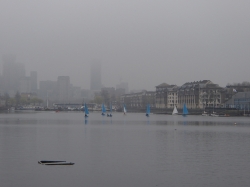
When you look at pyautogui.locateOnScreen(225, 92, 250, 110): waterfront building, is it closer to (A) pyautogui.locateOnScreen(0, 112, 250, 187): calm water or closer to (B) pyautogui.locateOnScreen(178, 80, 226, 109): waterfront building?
(B) pyautogui.locateOnScreen(178, 80, 226, 109): waterfront building

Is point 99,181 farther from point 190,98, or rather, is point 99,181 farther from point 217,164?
point 190,98

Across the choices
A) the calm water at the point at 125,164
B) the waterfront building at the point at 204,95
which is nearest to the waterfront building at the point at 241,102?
the waterfront building at the point at 204,95

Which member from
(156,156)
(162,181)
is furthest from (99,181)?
(156,156)

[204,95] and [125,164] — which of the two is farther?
[204,95]

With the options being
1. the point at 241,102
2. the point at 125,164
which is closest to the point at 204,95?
the point at 241,102

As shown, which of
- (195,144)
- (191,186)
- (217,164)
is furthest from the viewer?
(195,144)

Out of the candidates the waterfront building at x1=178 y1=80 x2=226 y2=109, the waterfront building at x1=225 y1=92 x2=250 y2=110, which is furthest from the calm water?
the waterfront building at x1=178 y1=80 x2=226 y2=109

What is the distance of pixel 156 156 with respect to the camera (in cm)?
3425

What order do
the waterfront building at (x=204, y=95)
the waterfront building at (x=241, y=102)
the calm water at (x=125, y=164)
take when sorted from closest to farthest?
the calm water at (x=125, y=164) → the waterfront building at (x=241, y=102) → the waterfront building at (x=204, y=95)

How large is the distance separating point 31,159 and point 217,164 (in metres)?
11.6

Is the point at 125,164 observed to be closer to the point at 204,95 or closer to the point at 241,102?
the point at 241,102

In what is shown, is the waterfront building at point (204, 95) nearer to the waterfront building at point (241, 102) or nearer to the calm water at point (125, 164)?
the waterfront building at point (241, 102)

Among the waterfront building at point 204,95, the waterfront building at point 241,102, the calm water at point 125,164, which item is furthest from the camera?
the waterfront building at point 204,95

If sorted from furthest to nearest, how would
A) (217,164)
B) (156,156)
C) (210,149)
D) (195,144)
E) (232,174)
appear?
(195,144) → (210,149) → (156,156) → (217,164) → (232,174)
